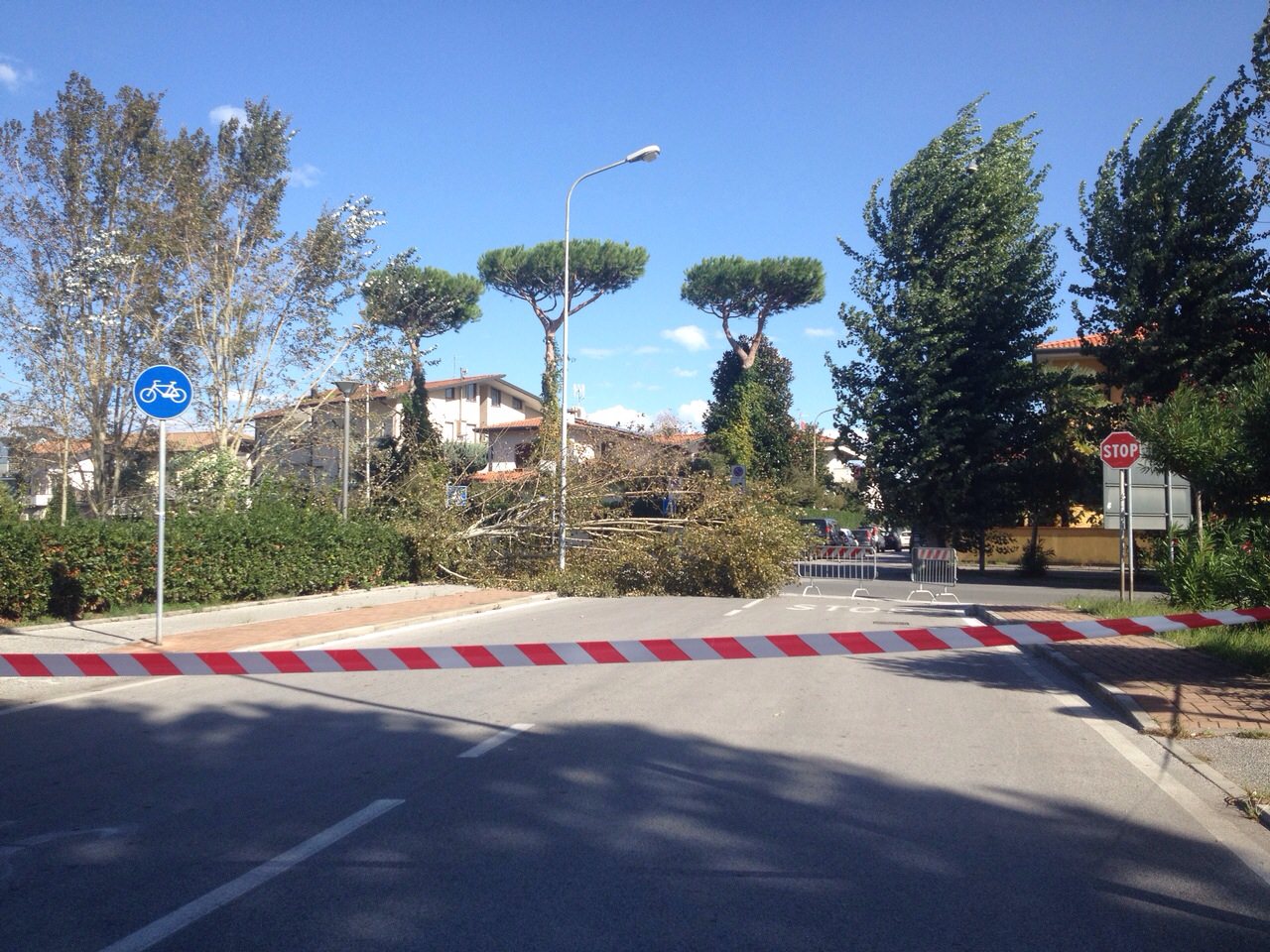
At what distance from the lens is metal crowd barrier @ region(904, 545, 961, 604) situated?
26.2m

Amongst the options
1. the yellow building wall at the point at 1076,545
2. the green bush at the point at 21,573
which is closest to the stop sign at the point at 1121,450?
the green bush at the point at 21,573

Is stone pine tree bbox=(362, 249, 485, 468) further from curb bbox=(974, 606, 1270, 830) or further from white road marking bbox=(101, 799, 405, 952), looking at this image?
white road marking bbox=(101, 799, 405, 952)

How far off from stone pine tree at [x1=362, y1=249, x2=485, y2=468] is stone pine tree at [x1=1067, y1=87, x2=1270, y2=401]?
19.3 m

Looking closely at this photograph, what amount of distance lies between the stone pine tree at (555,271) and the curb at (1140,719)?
3719cm

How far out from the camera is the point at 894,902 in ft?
14.8

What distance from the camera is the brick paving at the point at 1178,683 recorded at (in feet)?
27.5

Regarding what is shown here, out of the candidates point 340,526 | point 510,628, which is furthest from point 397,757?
point 340,526

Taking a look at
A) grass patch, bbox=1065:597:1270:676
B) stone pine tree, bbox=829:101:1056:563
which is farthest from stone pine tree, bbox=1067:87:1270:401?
grass patch, bbox=1065:597:1270:676

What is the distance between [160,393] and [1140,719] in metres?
11.0

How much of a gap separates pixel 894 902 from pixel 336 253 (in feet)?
77.1

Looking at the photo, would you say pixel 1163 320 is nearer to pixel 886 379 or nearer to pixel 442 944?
pixel 886 379

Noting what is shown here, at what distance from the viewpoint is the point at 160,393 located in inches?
472

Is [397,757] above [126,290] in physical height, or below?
below

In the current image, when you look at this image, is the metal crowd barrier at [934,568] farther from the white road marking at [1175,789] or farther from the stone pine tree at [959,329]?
the white road marking at [1175,789]
